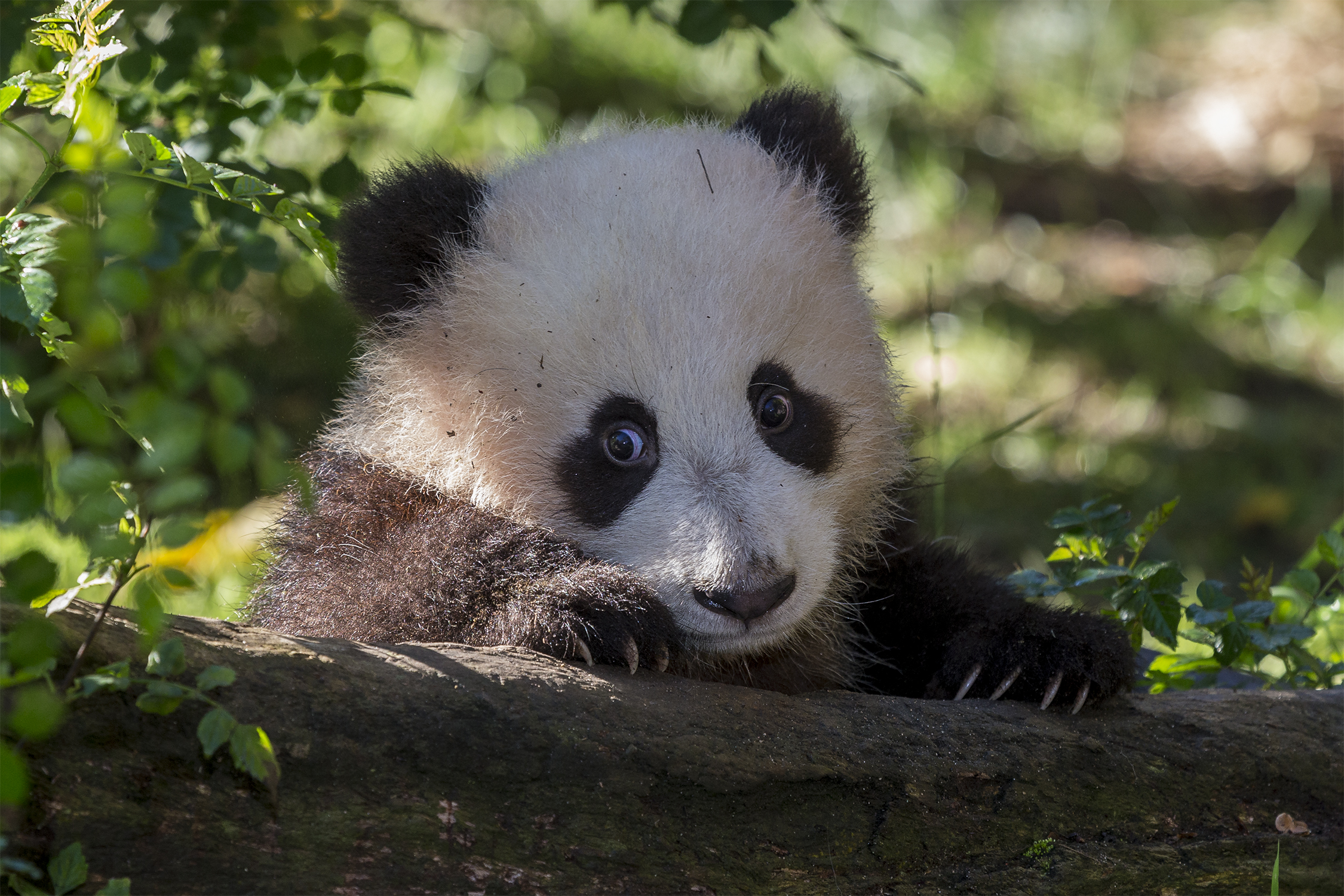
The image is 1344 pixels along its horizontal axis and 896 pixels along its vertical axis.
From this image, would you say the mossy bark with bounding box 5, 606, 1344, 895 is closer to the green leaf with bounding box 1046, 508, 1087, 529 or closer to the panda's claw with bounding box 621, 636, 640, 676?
the panda's claw with bounding box 621, 636, 640, 676

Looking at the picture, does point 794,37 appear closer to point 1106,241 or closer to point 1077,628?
point 1106,241

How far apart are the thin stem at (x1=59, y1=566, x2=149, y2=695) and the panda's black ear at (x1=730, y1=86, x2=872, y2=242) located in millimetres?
1950

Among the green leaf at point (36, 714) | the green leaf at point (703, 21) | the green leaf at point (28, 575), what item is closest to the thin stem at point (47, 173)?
the green leaf at point (28, 575)

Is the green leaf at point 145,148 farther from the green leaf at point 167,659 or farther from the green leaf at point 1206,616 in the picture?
the green leaf at point 1206,616

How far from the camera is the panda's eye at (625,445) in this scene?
2562 millimetres

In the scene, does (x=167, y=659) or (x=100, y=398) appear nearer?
(x=167, y=659)

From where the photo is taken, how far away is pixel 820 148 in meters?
3.06

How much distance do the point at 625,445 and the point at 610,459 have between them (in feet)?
0.14

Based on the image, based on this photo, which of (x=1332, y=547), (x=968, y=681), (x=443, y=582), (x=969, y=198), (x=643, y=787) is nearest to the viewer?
(x=643, y=787)

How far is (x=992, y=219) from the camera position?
8.00 metres

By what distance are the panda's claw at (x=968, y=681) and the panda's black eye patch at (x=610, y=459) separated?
32.5 inches

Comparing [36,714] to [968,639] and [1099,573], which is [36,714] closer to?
[968,639]

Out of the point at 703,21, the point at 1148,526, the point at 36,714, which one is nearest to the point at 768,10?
the point at 703,21

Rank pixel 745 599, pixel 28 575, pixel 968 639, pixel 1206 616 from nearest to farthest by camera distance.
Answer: pixel 28 575
pixel 745 599
pixel 968 639
pixel 1206 616
